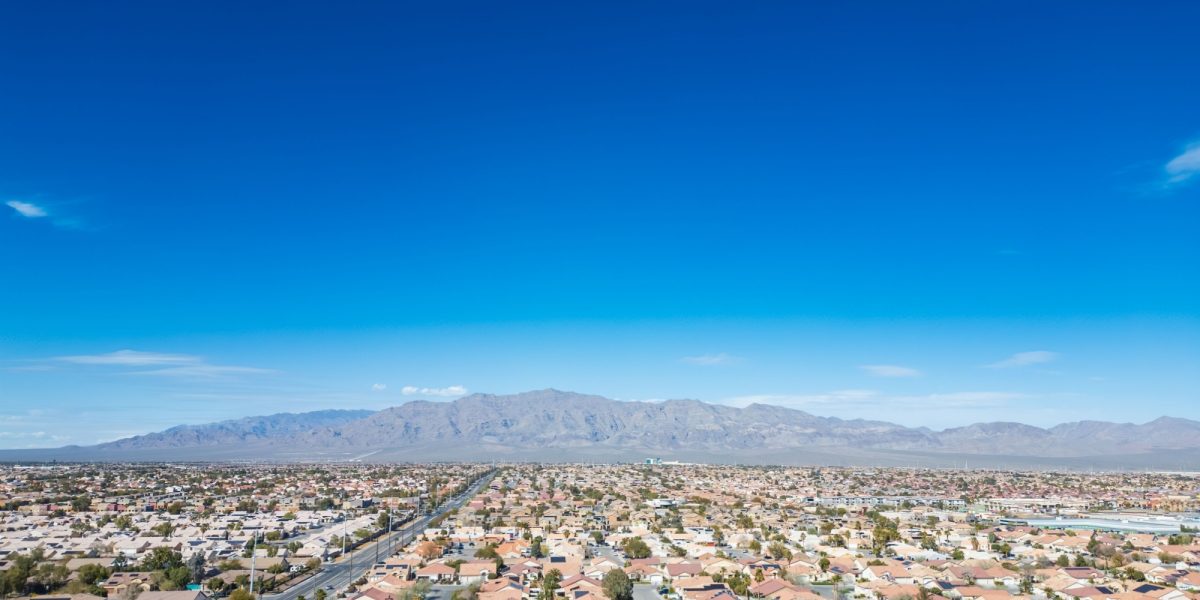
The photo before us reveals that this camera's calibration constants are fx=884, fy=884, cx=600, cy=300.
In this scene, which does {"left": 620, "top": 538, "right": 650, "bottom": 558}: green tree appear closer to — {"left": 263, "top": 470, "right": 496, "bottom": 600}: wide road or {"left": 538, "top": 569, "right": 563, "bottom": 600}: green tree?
{"left": 538, "top": 569, "right": 563, "bottom": 600}: green tree

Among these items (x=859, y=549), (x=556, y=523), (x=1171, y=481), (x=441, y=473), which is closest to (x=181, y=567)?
(x=556, y=523)

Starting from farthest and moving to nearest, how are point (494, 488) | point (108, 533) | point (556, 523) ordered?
point (494, 488)
point (556, 523)
point (108, 533)

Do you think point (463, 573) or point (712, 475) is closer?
point (463, 573)

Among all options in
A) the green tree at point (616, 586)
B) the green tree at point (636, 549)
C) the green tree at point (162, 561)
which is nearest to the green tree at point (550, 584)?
the green tree at point (616, 586)

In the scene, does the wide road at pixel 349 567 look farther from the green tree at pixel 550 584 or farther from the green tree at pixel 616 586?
the green tree at pixel 616 586

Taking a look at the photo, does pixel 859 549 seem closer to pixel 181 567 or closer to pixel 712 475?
pixel 181 567

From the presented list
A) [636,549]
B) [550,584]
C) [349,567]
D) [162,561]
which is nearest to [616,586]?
[550,584]

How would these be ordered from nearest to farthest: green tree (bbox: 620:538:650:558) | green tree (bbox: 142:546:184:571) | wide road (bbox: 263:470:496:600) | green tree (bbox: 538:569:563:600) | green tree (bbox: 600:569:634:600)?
green tree (bbox: 600:569:634:600), green tree (bbox: 538:569:563:600), wide road (bbox: 263:470:496:600), green tree (bbox: 142:546:184:571), green tree (bbox: 620:538:650:558)

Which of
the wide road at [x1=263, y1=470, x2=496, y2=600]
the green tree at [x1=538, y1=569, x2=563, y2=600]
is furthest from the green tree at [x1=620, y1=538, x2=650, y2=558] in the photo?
the wide road at [x1=263, y1=470, x2=496, y2=600]
